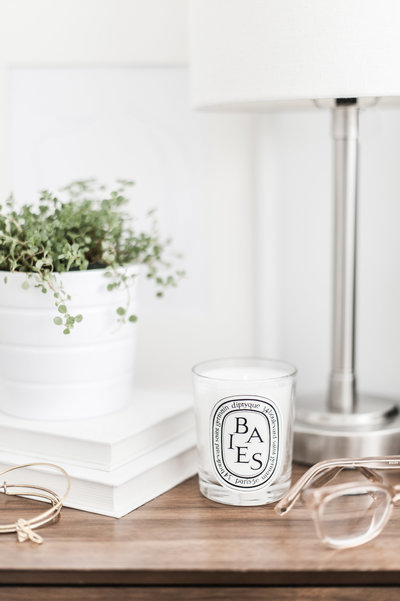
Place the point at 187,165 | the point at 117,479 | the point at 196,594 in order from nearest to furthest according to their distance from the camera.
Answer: the point at 196,594, the point at 117,479, the point at 187,165

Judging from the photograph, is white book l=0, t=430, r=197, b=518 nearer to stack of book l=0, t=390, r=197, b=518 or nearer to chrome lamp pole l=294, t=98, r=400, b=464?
stack of book l=0, t=390, r=197, b=518

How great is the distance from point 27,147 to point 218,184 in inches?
11.1

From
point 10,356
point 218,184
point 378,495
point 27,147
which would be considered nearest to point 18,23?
point 27,147

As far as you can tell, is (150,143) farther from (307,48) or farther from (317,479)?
(317,479)

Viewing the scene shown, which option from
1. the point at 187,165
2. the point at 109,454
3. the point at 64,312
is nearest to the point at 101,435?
the point at 109,454

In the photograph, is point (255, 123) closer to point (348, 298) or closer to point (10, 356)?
point (348, 298)

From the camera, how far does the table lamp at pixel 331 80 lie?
0.70 meters

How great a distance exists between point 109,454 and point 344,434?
27cm

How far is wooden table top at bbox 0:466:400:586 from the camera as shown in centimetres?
61

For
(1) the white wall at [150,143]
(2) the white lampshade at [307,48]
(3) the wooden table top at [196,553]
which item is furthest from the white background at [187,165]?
(3) the wooden table top at [196,553]

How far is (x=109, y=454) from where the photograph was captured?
0.74 m

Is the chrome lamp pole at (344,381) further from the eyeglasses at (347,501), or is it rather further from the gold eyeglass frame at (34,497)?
the gold eyeglass frame at (34,497)

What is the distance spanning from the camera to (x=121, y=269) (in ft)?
2.62

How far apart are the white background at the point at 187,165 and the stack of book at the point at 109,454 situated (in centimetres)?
22
